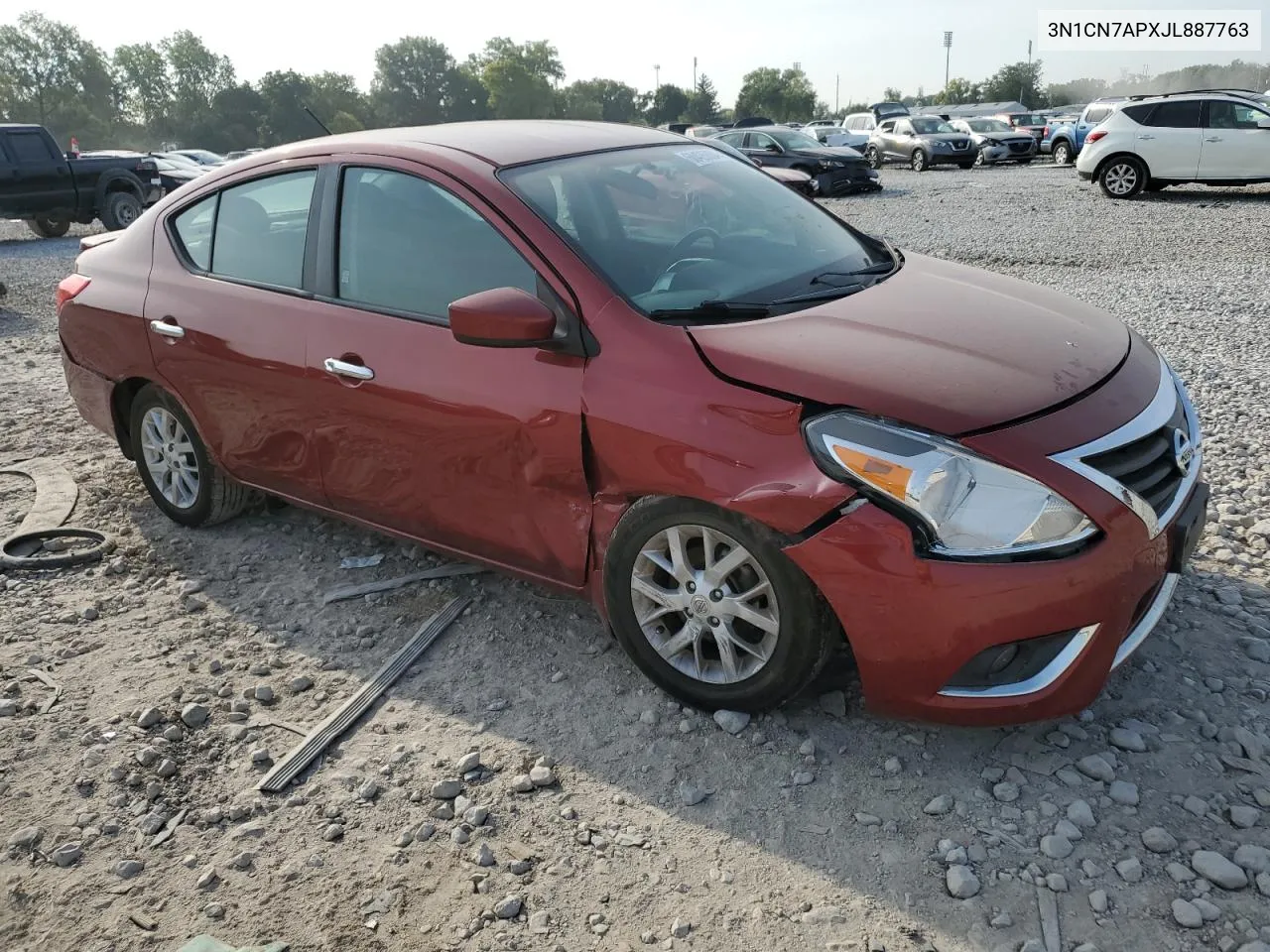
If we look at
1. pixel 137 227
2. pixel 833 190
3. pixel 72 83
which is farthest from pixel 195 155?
pixel 72 83

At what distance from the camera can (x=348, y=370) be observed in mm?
3525

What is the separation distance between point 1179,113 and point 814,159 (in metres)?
6.69

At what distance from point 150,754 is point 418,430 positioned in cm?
127

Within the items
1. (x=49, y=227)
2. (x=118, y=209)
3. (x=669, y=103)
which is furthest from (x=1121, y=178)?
(x=669, y=103)

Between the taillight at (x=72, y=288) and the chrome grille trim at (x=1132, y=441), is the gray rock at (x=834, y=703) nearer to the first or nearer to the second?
the chrome grille trim at (x=1132, y=441)

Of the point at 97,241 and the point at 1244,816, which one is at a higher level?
the point at 97,241

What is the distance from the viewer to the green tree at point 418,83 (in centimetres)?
11550

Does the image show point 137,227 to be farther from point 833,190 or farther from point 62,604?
point 833,190

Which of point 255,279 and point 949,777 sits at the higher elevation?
point 255,279

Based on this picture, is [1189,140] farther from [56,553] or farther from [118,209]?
[118,209]

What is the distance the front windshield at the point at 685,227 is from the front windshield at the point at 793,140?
17.6m

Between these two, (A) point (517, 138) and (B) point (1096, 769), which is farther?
(A) point (517, 138)

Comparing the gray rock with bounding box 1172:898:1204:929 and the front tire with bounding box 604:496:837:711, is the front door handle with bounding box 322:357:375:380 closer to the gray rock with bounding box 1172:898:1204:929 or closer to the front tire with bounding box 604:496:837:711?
the front tire with bounding box 604:496:837:711

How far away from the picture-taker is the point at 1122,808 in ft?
8.55
